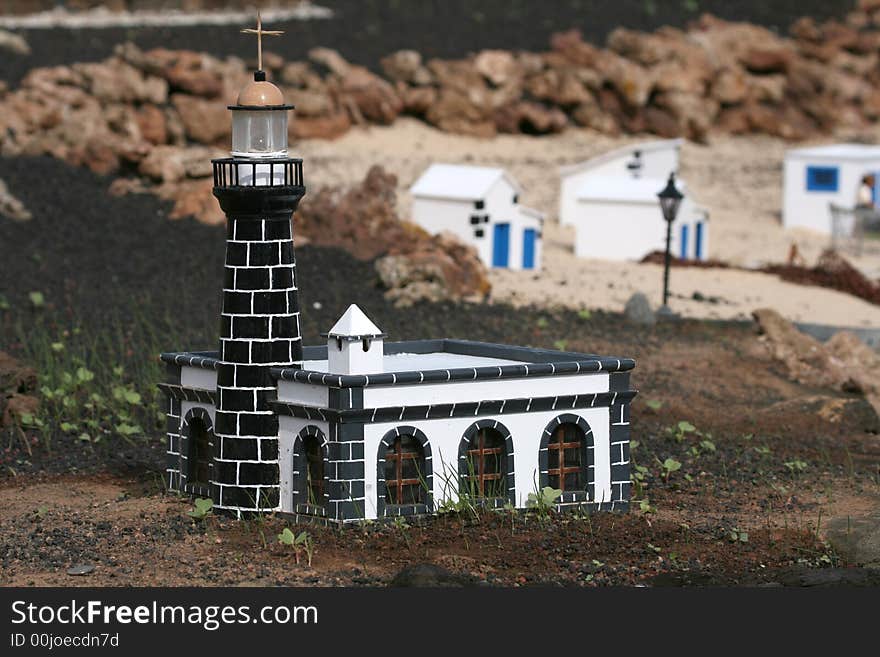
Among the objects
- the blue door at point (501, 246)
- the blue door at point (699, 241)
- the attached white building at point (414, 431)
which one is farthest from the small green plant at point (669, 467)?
the blue door at point (699, 241)

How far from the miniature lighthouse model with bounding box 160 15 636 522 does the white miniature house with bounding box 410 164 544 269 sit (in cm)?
1617

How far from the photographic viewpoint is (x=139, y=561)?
17047 millimetres

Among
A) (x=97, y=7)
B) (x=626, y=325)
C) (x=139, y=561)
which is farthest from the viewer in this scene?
(x=97, y=7)

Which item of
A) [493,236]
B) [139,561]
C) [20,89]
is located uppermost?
[20,89]

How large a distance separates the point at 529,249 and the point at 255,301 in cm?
1790

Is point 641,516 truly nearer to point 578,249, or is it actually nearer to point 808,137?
point 578,249

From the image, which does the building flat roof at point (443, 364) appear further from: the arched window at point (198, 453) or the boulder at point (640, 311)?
the boulder at point (640, 311)

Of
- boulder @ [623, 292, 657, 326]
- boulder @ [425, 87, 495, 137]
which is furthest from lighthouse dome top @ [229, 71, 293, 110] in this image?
boulder @ [425, 87, 495, 137]

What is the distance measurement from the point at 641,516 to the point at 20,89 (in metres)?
24.2

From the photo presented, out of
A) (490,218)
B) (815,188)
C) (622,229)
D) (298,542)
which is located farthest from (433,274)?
(815,188)

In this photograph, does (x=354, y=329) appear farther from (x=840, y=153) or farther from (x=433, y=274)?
(x=840, y=153)

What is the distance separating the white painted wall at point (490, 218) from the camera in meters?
35.0

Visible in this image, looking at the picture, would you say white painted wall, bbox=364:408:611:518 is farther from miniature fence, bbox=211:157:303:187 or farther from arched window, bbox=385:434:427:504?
miniature fence, bbox=211:157:303:187

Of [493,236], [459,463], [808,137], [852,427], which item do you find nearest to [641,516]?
[459,463]
